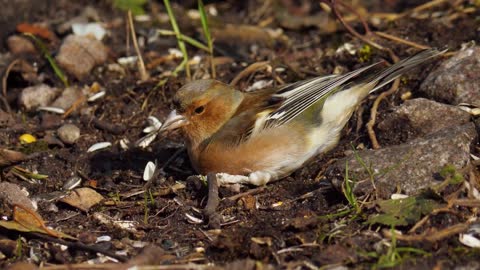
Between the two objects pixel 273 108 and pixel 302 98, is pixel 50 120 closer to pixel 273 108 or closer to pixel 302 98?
pixel 273 108

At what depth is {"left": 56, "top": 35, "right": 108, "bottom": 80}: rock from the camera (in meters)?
6.74

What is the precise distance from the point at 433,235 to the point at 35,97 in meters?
3.75

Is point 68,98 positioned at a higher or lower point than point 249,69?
lower

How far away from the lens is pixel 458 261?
3.79 metres

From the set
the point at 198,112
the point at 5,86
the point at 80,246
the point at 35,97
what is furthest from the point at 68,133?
the point at 80,246

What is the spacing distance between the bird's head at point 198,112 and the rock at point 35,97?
5.74 feet

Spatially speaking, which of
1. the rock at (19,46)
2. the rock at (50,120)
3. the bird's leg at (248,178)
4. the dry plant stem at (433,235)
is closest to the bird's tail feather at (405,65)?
the bird's leg at (248,178)

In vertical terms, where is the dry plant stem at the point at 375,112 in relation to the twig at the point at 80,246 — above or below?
above

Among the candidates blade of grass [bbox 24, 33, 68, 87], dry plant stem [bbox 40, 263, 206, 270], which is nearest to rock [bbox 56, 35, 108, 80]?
blade of grass [bbox 24, 33, 68, 87]

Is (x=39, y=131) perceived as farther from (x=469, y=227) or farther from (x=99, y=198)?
(x=469, y=227)

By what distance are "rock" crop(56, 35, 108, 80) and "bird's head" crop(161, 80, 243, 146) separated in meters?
1.86

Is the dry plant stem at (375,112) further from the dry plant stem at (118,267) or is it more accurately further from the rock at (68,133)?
the rock at (68,133)

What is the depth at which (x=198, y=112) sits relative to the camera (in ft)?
17.0

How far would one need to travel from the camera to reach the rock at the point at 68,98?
6441 mm
